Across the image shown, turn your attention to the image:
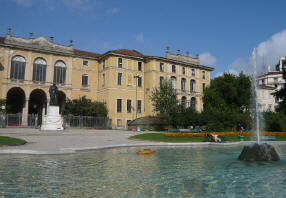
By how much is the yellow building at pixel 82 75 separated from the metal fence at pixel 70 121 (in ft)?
11.6

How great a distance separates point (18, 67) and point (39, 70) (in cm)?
338

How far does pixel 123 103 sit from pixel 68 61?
13066 mm

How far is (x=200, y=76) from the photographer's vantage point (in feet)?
185

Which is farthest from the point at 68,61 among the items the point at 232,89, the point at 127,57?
the point at 232,89

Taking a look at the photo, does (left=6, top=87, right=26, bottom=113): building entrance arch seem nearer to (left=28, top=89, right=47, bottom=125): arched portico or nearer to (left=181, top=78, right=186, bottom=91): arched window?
(left=28, top=89, right=47, bottom=125): arched portico

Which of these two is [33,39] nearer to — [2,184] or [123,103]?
[123,103]

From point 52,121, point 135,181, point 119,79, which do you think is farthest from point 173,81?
point 135,181

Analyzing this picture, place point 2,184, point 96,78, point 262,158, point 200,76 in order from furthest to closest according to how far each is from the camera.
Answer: point 200,76
point 96,78
point 262,158
point 2,184

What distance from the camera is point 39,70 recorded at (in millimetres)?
43906

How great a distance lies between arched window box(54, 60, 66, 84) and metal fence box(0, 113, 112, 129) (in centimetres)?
961

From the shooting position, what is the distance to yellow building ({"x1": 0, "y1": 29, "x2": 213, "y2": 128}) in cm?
4191

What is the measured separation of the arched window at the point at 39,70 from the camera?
143 ft

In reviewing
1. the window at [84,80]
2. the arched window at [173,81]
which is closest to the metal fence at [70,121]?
the window at [84,80]

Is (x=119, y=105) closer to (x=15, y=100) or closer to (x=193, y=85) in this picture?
(x=193, y=85)
